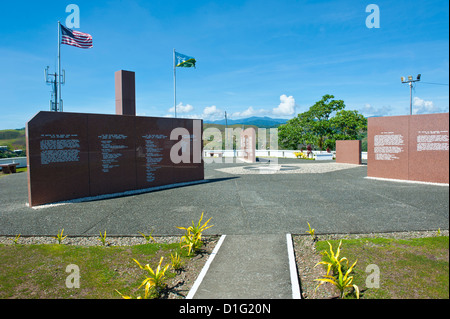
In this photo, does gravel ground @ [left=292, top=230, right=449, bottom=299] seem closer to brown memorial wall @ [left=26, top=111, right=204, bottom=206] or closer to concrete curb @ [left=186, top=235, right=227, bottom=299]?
concrete curb @ [left=186, top=235, right=227, bottom=299]

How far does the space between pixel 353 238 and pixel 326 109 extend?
32.6 m

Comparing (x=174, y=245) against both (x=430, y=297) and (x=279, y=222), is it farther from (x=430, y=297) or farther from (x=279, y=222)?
(x=430, y=297)

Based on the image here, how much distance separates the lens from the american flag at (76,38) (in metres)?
13.9

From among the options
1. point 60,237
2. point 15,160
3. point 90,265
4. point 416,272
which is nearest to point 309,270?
point 416,272

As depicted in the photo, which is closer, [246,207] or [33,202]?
[246,207]

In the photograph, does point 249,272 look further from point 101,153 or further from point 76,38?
point 76,38

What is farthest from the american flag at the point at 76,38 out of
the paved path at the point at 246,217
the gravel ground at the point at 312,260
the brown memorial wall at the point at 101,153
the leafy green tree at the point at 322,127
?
the leafy green tree at the point at 322,127

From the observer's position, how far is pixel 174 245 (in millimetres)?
5656

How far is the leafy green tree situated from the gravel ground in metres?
29.5

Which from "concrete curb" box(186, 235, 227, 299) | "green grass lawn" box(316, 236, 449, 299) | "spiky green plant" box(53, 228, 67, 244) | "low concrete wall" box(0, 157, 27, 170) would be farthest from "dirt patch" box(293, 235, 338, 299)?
"low concrete wall" box(0, 157, 27, 170)

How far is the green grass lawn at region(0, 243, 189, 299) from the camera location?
3.90m

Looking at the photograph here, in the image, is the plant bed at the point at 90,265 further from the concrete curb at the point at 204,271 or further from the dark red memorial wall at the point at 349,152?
the dark red memorial wall at the point at 349,152

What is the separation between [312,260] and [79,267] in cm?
377
